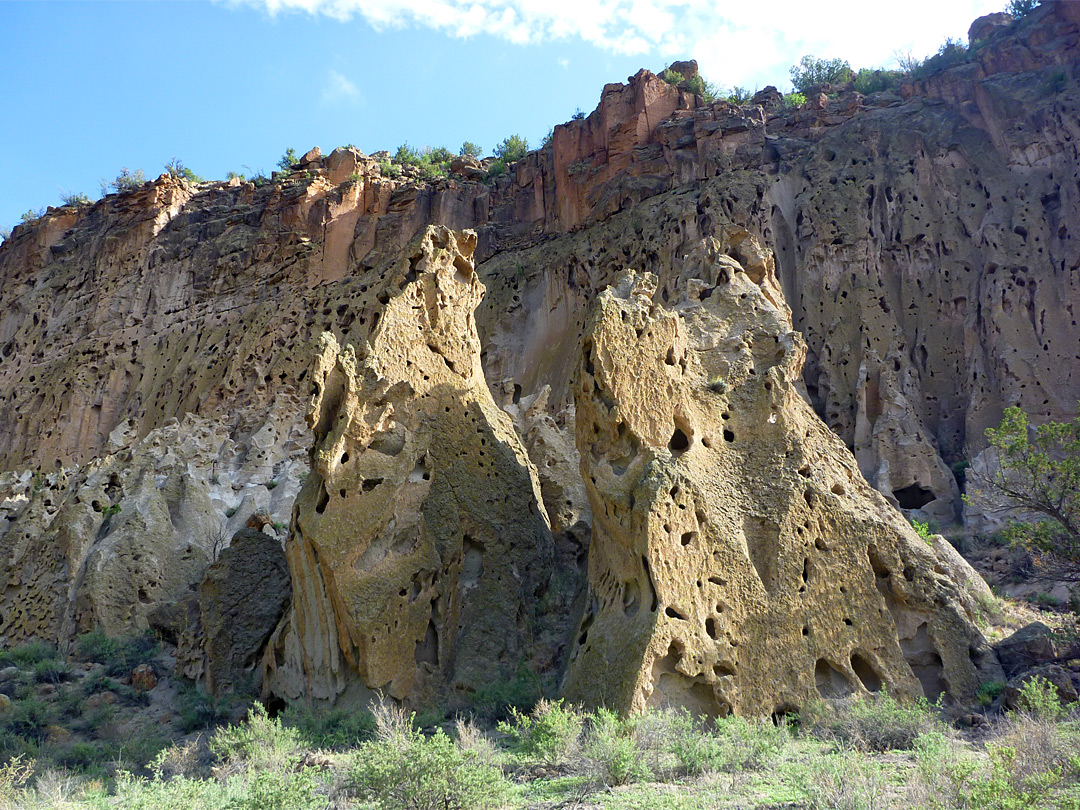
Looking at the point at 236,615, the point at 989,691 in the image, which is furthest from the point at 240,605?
the point at 989,691

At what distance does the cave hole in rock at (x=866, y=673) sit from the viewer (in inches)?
481

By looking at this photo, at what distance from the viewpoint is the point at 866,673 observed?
1236cm

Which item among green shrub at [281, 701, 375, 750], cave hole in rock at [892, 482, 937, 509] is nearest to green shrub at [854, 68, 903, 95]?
cave hole in rock at [892, 482, 937, 509]

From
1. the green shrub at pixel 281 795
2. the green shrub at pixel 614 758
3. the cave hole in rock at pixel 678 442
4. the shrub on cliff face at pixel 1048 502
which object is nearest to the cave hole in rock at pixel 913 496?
the shrub on cliff face at pixel 1048 502

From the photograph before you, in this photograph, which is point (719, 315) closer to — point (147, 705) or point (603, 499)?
point (603, 499)

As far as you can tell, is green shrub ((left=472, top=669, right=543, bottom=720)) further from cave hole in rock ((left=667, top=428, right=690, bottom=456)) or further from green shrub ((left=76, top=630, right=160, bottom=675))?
green shrub ((left=76, top=630, right=160, bottom=675))

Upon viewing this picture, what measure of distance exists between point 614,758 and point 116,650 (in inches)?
504

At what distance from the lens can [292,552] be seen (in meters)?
14.4

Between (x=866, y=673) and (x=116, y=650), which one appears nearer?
(x=866, y=673)

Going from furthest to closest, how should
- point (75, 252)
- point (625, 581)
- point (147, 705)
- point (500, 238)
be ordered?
point (75, 252), point (500, 238), point (147, 705), point (625, 581)

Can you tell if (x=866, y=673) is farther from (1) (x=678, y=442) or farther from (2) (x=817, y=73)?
(2) (x=817, y=73)

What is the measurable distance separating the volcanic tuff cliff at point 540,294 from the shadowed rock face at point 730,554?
302cm

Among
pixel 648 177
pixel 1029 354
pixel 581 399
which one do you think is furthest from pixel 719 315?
pixel 648 177

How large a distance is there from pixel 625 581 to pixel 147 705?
30.5ft
